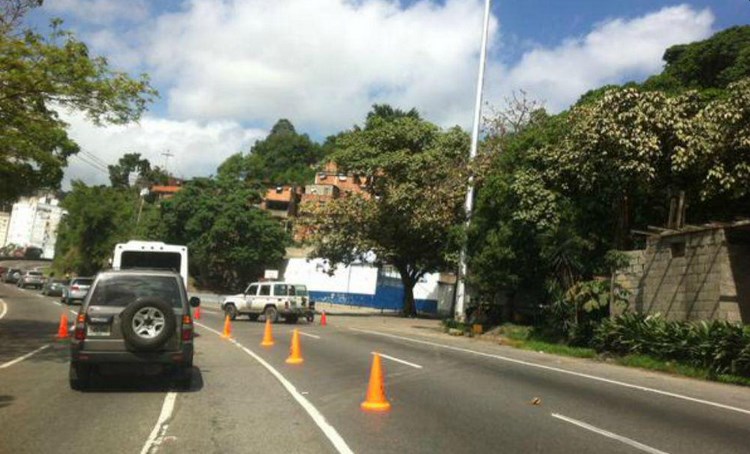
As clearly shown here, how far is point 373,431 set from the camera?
8016 millimetres

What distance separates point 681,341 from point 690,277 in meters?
2.61

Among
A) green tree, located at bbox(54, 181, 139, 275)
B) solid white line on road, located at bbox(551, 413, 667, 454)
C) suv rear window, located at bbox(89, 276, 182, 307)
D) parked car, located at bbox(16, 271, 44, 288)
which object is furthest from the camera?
green tree, located at bbox(54, 181, 139, 275)

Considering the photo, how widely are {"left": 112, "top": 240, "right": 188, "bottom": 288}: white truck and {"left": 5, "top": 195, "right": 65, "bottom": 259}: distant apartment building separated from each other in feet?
439

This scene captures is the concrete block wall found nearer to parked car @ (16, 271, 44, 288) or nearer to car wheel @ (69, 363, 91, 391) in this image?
car wheel @ (69, 363, 91, 391)

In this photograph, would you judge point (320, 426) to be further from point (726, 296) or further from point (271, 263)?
point (271, 263)

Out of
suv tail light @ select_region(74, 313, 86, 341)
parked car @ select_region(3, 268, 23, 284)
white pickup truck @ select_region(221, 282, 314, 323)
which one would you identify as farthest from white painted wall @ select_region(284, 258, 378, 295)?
suv tail light @ select_region(74, 313, 86, 341)

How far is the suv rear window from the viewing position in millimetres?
10453

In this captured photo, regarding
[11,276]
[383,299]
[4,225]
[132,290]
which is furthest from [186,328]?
[4,225]

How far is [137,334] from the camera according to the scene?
995cm

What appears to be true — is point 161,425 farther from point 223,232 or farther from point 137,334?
point 223,232

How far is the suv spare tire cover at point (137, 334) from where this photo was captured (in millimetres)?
9914

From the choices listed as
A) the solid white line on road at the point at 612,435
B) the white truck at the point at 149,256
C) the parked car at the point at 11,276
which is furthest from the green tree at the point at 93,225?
the solid white line on road at the point at 612,435

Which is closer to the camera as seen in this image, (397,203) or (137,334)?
(137,334)

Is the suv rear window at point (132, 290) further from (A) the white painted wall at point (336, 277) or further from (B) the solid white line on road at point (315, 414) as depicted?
(A) the white painted wall at point (336, 277)
